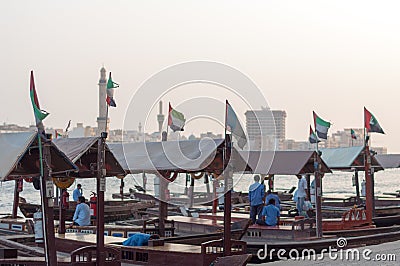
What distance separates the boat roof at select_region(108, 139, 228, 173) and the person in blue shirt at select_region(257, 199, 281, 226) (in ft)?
8.36

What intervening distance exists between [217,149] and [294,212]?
659 cm

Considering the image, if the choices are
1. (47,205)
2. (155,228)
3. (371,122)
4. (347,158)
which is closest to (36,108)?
(47,205)

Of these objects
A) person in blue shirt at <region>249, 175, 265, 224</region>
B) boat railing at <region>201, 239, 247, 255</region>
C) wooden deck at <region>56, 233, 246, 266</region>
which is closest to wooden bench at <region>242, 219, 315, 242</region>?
→ person in blue shirt at <region>249, 175, 265, 224</region>

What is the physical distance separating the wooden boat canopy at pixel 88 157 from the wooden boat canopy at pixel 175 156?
2.83 m

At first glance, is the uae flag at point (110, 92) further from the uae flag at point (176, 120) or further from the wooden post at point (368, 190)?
the wooden post at point (368, 190)

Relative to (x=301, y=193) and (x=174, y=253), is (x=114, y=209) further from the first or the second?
(x=174, y=253)

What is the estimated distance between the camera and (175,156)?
649 inches

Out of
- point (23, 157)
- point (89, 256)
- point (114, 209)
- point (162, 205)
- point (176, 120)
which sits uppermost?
point (176, 120)

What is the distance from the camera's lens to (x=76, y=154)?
42.1 feet

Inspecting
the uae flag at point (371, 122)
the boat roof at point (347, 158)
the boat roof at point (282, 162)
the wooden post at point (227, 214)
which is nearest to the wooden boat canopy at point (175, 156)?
the boat roof at point (282, 162)

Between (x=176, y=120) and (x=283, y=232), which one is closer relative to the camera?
(x=283, y=232)

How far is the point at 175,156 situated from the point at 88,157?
361 centimetres

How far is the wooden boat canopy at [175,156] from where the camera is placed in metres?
15.5

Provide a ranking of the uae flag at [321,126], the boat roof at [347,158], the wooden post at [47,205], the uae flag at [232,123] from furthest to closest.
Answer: the boat roof at [347,158], the uae flag at [321,126], the uae flag at [232,123], the wooden post at [47,205]
